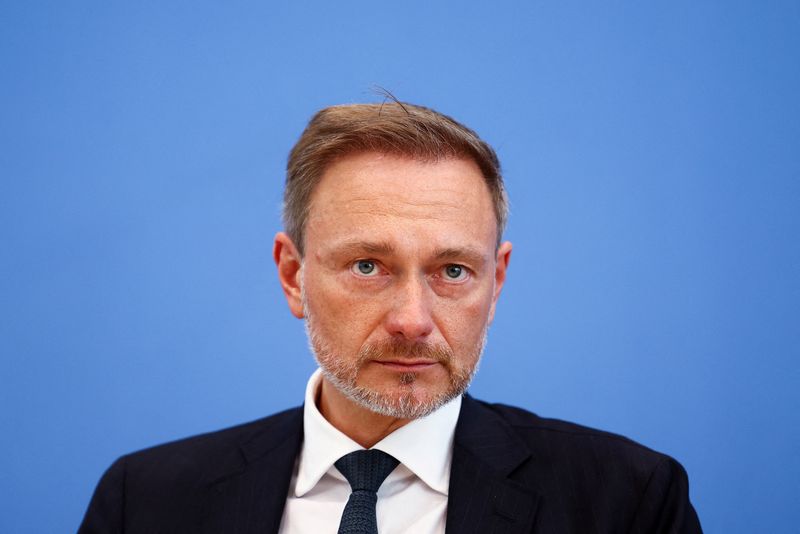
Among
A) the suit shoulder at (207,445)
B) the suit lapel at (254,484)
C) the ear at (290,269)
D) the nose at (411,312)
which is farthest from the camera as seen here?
the suit shoulder at (207,445)

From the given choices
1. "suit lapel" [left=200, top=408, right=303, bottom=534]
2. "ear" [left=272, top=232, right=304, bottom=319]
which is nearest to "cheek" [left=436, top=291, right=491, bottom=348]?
"ear" [left=272, top=232, right=304, bottom=319]

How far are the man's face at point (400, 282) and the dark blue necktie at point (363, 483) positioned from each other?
6.6 inches

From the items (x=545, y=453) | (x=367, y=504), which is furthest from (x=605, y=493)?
(x=367, y=504)

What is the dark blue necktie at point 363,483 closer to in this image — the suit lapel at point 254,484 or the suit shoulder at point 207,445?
the suit lapel at point 254,484

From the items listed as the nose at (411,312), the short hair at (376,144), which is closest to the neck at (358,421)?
the nose at (411,312)

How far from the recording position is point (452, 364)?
216 centimetres

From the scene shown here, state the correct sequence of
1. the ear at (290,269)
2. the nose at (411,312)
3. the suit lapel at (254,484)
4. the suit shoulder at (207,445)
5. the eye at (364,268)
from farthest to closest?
the suit shoulder at (207,445) < the ear at (290,269) < the suit lapel at (254,484) < the eye at (364,268) < the nose at (411,312)

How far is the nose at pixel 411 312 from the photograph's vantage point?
2064mm

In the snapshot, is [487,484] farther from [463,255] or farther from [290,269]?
[290,269]

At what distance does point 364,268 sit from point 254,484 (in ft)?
2.37

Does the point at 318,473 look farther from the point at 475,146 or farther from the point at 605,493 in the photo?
the point at 475,146

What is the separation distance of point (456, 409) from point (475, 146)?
766mm

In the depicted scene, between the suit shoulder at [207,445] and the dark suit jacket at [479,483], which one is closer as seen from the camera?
the dark suit jacket at [479,483]

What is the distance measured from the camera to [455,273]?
2205mm
